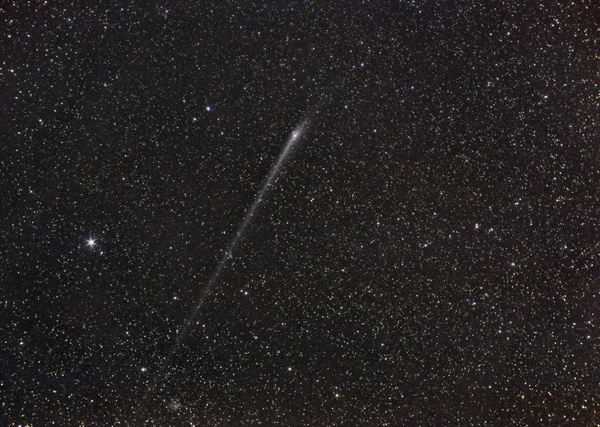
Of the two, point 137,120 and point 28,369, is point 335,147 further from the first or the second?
point 28,369

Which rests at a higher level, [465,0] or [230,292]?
[465,0]

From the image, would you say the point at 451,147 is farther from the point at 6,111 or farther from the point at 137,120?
the point at 6,111

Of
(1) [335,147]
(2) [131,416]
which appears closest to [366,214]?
(1) [335,147]

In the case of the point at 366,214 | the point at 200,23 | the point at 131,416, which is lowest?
the point at 131,416
